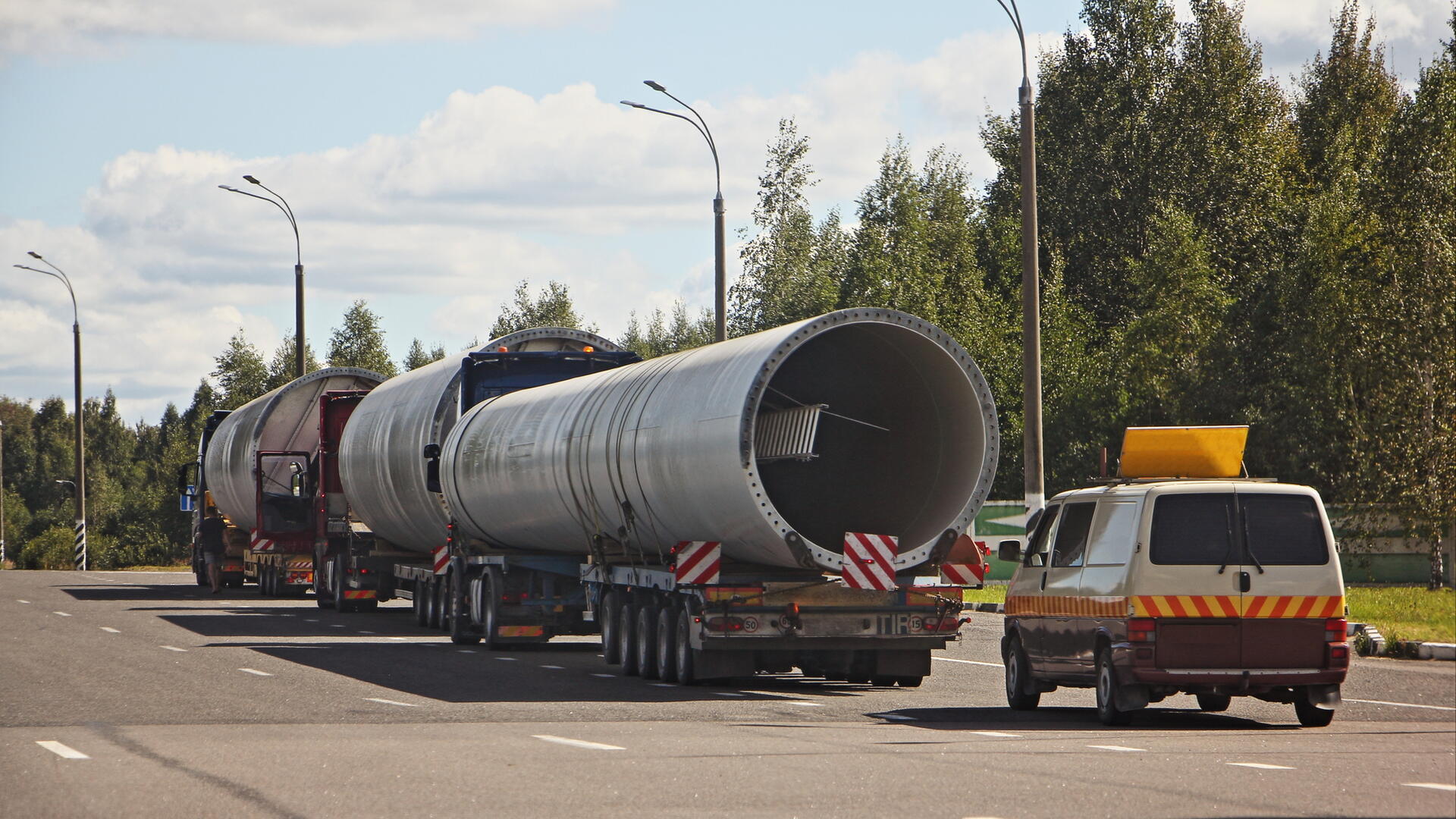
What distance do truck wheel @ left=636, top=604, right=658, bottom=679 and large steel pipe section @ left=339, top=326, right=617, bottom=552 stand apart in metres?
7.19

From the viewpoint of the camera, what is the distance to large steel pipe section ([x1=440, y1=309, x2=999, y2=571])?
17000 mm

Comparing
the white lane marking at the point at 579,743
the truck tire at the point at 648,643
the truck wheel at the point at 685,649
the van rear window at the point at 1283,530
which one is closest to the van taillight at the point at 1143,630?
the van rear window at the point at 1283,530

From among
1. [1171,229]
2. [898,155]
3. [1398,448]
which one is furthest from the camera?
[898,155]

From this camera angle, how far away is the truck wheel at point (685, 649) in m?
17.9

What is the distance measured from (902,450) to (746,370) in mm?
2476

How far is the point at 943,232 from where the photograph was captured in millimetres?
67500

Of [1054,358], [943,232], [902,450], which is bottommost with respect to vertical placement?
[902,450]

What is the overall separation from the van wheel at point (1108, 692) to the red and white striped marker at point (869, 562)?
3.09 metres

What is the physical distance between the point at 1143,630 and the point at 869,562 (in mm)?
3830

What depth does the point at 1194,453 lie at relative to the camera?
15219mm

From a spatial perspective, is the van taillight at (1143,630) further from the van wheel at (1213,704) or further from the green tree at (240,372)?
the green tree at (240,372)

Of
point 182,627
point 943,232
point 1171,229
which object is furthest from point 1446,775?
point 943,232

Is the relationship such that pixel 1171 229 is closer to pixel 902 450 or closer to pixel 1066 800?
pixel 902 450

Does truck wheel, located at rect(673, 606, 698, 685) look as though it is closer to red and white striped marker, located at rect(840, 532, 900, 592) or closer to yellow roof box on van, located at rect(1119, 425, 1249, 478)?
red and white striped marker, located at rect(840, 532, 900, 592)
